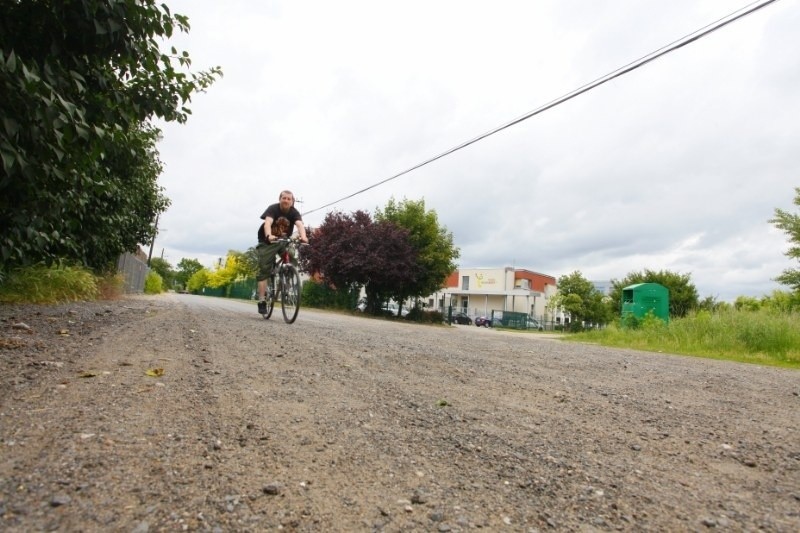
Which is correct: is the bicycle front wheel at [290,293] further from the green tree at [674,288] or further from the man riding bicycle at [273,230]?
the green tree at [674,288]

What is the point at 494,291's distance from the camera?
57688 mm

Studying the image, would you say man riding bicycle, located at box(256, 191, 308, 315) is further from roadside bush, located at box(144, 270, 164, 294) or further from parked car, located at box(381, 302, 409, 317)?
roadside bush, located at box(144, 270, 164, 294)

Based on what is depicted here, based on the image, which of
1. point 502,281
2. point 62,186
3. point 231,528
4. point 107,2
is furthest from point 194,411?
point 502,281

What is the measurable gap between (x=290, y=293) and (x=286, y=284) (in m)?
0.23

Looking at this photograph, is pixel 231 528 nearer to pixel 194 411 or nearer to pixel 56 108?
pixel 194 411

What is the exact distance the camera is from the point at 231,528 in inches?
44.9

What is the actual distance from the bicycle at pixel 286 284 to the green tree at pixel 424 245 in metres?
21.2

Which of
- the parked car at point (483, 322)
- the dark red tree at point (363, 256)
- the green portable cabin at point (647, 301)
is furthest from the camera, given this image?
the parked car at point (483, 322)

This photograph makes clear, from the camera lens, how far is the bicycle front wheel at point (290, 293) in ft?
21.2

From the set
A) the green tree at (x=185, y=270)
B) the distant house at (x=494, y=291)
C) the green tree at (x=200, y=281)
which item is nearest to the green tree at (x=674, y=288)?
the distant house at (x=494, y=291)

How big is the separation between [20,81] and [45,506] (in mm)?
1935

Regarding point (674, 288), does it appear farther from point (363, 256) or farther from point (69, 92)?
point (69, 92)

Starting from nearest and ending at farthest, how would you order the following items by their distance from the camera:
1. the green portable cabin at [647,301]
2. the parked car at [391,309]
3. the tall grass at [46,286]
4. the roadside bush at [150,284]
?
the tall grass at [46,286] → the green portable cabin at [647,301] → the parked car at [391,309] → the roadside bush at [150,284]

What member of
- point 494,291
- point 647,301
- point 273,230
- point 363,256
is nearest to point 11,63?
point 273,230
